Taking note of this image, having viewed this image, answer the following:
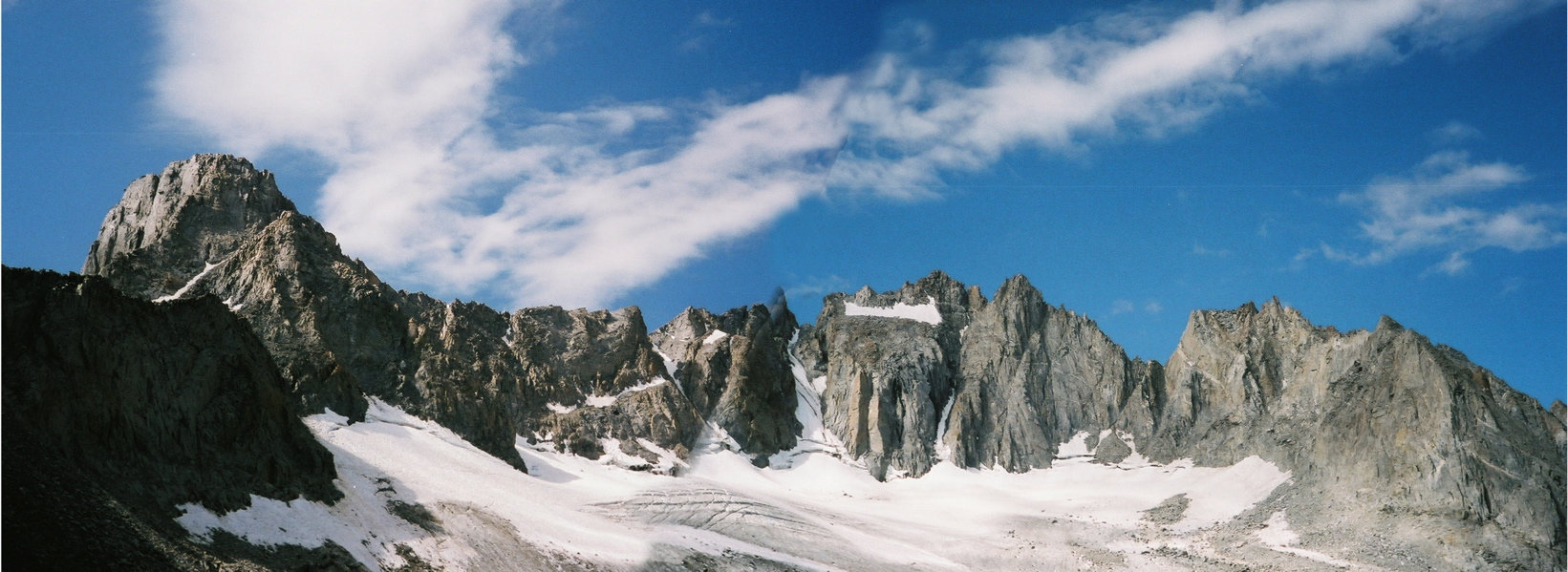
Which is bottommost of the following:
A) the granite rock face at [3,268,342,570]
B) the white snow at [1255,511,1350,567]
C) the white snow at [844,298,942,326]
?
the granite rock face at [3,268,342,570]

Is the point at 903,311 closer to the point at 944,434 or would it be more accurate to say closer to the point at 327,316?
the point at 944,434

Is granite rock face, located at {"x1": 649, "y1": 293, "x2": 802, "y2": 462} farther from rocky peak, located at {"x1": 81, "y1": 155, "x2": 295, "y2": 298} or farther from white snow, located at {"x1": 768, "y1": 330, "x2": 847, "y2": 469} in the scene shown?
rocky peak, located at {"x1": 81, "y1": 155, "x2": 295, "y2": 298}

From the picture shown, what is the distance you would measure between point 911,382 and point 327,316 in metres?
86.1

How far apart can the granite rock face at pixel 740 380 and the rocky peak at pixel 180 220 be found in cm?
6328

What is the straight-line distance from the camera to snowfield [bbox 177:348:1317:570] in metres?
Result: 66.8

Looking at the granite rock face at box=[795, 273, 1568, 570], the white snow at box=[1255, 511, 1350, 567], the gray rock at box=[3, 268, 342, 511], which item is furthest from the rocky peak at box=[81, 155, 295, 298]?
the white snow at box=[1255, 511, 1350, 567]

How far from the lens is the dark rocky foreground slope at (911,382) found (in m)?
104

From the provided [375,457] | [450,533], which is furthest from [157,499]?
[375,457]

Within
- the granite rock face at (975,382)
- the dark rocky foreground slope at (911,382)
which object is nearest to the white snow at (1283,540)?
the dark rocky foreground slope at (911,382)

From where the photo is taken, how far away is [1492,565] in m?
95.4

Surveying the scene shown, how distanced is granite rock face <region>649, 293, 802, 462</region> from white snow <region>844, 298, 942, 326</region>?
16.2m

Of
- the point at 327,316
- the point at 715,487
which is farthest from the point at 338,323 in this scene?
the point at 715,487

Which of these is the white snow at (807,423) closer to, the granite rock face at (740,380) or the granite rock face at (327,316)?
the granite rock face at (740,380)

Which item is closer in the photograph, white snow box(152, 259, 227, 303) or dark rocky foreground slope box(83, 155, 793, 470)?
dark rocky foreground slope box(83, 155, 793, 470)
